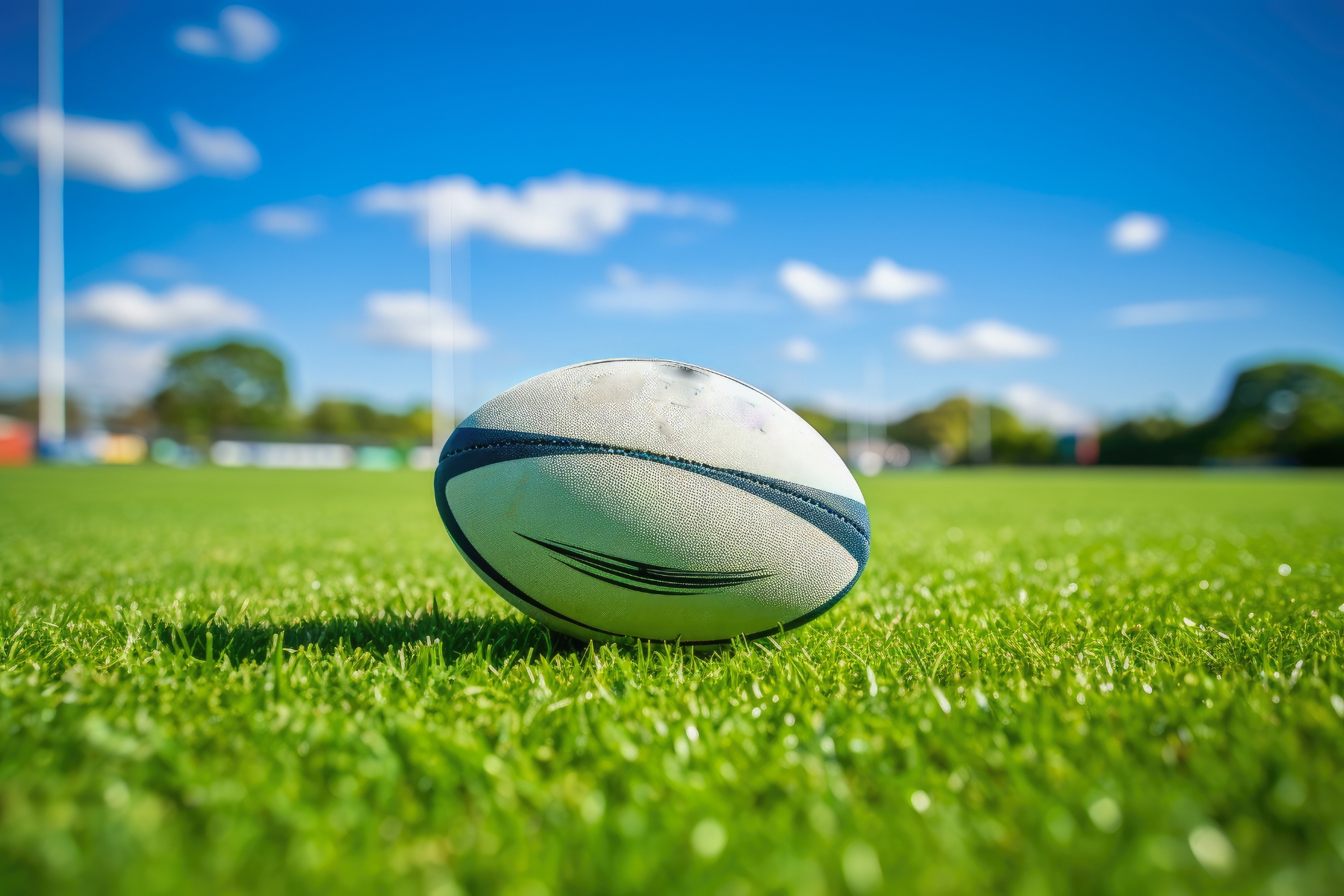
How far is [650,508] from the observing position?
1993mm

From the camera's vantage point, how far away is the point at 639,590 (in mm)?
2029

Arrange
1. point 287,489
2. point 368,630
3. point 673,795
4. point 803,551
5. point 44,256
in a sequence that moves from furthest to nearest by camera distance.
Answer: point 44,256 → point 287,489 → point 368,630 → point 803,551 → point 673,795

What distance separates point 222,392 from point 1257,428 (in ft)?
264

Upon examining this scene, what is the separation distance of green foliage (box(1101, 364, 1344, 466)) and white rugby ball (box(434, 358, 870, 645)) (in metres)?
59.5

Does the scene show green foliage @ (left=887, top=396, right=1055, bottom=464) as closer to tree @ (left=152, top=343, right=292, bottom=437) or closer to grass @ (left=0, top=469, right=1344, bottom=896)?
tree @ (left=152, top=343, right=292, bottom=437)

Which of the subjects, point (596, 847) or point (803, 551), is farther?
point (803, 551)

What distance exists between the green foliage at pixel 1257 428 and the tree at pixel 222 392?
68.9 metres

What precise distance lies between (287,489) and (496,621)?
1371 centimetres

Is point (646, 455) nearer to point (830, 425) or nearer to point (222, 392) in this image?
point (222, 392)

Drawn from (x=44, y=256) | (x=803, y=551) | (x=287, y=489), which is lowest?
(x=287, y=489)

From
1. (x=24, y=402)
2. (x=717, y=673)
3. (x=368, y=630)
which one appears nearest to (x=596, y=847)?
(x=717, y=673)

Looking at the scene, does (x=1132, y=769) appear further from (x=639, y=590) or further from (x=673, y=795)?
(x=639, y=590)

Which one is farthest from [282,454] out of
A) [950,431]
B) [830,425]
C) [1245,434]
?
[950,431]

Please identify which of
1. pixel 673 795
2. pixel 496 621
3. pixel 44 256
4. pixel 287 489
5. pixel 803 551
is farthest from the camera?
pixel 44 256
